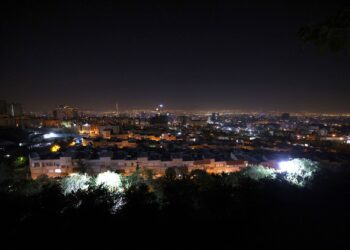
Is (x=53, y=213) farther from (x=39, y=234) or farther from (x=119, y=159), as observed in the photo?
(x=119, y=159)

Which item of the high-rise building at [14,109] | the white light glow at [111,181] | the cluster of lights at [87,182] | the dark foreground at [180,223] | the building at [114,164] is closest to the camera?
the dark foreground at [180,223]

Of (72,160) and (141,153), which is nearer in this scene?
(72,160)

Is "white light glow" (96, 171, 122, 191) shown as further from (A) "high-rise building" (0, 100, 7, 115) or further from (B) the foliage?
(A) "high-rise building" (0, 100, 7, 115)

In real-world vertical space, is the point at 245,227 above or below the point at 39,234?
below

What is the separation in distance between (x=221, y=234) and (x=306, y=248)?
43.9 inches

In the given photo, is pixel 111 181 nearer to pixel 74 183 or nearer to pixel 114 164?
pixel 74 183

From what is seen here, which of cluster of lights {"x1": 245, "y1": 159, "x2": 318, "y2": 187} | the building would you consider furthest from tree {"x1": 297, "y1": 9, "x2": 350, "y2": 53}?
the building

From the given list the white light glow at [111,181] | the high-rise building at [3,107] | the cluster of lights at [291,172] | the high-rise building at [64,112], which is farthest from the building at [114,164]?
the high-rise building at [64,112]

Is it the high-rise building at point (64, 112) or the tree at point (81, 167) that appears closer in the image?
the tree at point (81, 167)

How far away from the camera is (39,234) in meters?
3.43

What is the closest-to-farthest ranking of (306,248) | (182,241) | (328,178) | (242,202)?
(306,248)
(182,241)
(242,202)
(328,178)

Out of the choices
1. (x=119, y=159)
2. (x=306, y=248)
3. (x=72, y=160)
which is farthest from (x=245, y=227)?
(x=72, y=160)

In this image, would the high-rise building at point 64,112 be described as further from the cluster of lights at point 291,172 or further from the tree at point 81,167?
the cluster of lights at point 291,172

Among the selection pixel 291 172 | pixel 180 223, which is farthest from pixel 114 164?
pixel 180 223
